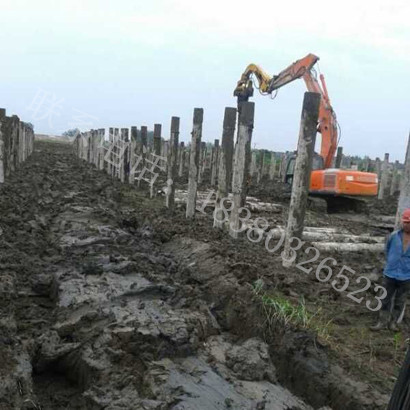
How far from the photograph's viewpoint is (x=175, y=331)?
432 cm

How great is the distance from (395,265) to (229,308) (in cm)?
180

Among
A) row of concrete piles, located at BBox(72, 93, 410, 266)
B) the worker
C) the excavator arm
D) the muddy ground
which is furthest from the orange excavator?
the worker

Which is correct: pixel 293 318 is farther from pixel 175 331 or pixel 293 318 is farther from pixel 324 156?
pixel 324 156

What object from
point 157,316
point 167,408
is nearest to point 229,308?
point 157,316

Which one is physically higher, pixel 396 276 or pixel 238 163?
pixel 238 163

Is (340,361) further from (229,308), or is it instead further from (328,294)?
(328,294)

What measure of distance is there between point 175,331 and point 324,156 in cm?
1125

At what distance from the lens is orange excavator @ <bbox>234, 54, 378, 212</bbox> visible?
13094mm

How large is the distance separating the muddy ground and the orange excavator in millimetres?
5578

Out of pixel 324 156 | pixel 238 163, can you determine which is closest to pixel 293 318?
pixel 238 163

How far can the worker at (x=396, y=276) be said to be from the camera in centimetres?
514

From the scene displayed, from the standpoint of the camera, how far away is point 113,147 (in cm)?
1966

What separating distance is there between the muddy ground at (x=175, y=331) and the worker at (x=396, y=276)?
20cm

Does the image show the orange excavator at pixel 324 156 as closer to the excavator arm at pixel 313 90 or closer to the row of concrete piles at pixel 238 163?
the excavator arm at pixel 313 90
